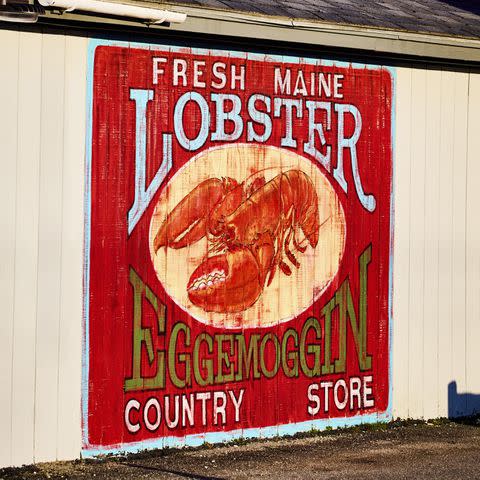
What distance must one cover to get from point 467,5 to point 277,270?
4709 mm

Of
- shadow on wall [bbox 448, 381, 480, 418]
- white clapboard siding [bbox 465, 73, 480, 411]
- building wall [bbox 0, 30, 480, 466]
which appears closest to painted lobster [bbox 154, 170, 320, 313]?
building wall [bbox 0, 30, 480, 466]

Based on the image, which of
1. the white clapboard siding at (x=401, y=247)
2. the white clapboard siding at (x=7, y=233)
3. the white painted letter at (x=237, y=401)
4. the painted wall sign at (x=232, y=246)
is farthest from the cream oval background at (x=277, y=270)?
the white clapboard siding at (x=7, y=233)

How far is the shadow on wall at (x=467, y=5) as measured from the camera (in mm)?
14133

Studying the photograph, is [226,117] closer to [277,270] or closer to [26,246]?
[277,270]

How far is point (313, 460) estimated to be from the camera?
10.6m

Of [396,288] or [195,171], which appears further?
[396,288]

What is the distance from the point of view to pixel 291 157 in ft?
38.1

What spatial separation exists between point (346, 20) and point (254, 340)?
305 cm

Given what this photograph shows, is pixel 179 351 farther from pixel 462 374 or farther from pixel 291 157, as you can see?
pixel 462 374

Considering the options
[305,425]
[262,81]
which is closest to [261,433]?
[305,425]

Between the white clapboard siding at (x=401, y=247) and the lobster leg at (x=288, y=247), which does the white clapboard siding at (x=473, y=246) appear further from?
the lobster leg at (x=288, y=247)

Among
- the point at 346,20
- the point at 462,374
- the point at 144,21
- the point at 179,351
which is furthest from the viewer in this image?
the point at 462,374

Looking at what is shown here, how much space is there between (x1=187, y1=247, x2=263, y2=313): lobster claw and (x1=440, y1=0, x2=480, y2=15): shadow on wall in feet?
14.9

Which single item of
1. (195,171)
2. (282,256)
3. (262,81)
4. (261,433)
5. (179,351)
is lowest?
(261,433)
